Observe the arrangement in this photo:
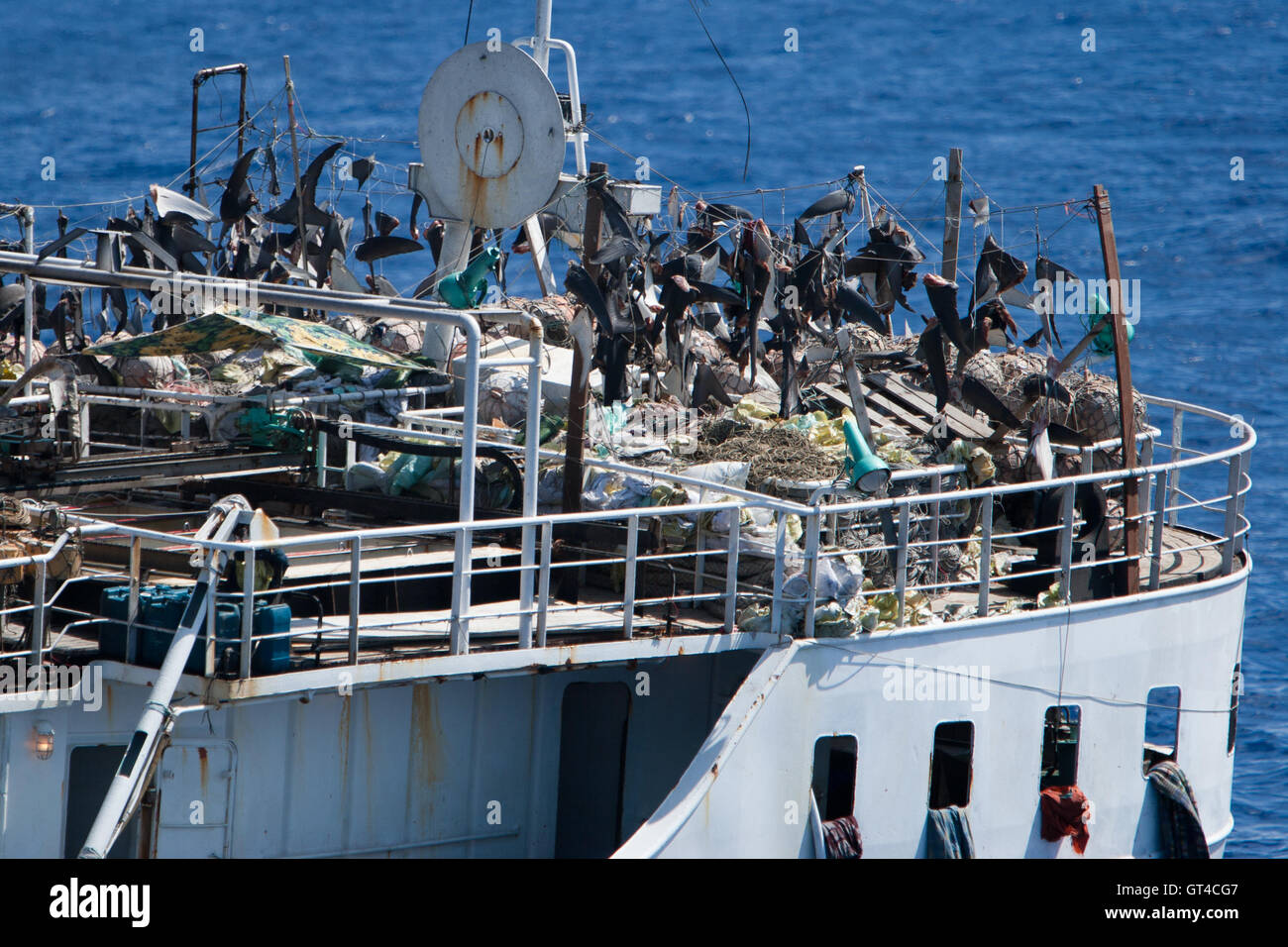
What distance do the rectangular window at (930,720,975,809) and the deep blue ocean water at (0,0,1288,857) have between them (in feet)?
69.5

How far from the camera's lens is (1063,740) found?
15617 mm

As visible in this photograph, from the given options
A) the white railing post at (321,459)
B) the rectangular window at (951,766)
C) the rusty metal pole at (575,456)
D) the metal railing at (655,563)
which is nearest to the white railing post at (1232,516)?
the metal railing at (655,563)

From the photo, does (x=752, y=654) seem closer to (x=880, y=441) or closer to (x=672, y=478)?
(x=672, y=478)

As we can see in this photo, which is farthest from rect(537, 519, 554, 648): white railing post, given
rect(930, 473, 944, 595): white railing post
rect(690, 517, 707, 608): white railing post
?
rect(930, 473, 944, 595): white railing post

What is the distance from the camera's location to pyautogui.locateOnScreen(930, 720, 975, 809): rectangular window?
587 inches

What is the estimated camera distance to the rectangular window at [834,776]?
14336 mm

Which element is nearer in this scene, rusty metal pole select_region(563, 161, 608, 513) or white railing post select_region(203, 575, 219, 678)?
white railing post select_region(203, 575, 219, 678)

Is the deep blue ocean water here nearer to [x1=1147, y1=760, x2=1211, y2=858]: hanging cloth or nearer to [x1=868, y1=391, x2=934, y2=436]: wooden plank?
[x1=868, y1=391, x2=934, y2=436]: wooden plank

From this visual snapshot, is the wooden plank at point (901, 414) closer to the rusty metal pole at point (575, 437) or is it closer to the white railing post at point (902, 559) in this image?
the white railing post at point (902, 559)

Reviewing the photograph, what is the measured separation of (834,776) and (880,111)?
5424cm

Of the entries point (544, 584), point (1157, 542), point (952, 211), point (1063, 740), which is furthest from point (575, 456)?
point (952, 211)

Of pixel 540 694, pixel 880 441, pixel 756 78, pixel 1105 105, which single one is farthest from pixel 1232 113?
pixel 540 694

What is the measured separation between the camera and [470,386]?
1228 centimetres

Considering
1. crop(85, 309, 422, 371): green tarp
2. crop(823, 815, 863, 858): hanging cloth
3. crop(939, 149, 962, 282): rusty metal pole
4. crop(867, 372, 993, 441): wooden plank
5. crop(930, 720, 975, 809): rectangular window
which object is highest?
crop(939, 149, 962, 282): rusty metal pole
